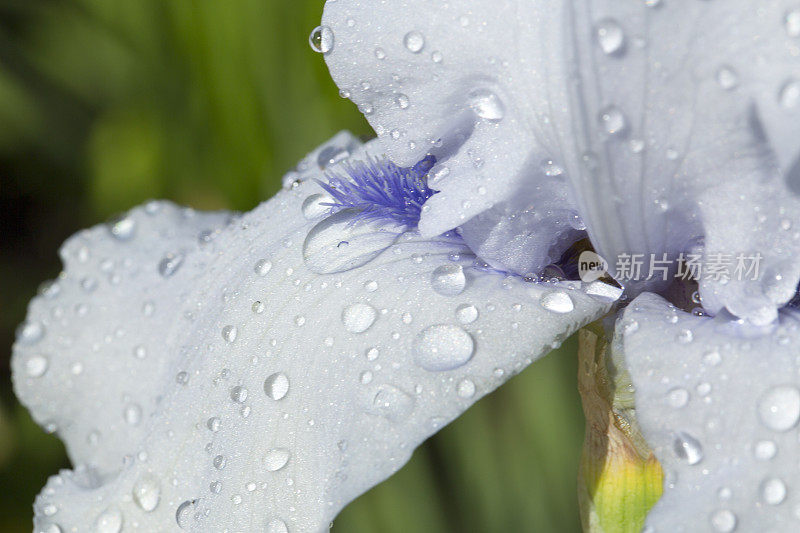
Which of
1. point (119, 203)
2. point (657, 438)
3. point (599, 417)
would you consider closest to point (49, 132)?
point (119, 203)

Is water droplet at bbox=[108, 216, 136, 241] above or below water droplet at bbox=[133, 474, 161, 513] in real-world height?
above

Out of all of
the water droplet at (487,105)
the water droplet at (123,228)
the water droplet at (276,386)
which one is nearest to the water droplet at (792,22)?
the water droplet at (487,105)

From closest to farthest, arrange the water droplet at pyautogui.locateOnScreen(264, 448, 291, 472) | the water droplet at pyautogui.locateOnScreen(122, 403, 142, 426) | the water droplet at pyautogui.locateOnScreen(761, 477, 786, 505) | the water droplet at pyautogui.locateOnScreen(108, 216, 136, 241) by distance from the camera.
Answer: the water droplet at pyautogui.locateOnScreen(761, 477, 786, 505) < the water droplet at pyautogui.locateOnScreen(264, 448, 291, 472) < the water droplet at pyautogui.locateOnScreen(122, 403, 142, 426) < the water droplet at pyautogui.locateOnScreen(108, 216, 136, 241)

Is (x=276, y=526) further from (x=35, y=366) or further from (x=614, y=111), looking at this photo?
(x=35, y=366)

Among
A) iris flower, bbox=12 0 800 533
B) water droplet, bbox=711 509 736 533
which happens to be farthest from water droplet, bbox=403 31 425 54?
water droplet, bbox=711 509 736 533

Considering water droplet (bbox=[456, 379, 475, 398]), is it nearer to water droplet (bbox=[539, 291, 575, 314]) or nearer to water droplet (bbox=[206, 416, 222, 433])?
water droplet (bbox=[539, 291, 575, 314])

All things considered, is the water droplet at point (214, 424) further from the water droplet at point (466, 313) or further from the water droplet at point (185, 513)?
the water droplet at point (466, 313)

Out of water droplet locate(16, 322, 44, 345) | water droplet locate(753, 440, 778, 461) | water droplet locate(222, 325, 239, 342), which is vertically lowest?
water droplet locate(753, 440, 778, 461)
